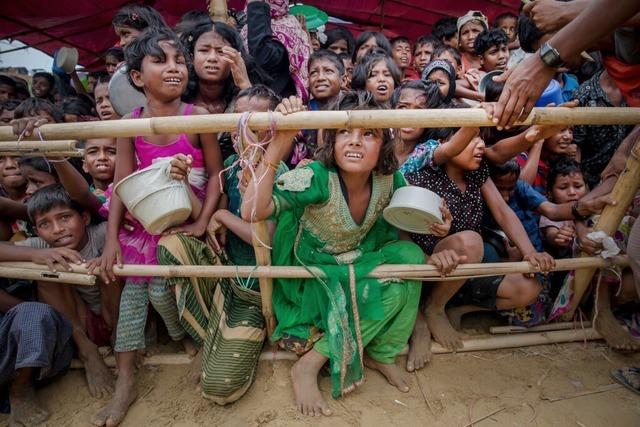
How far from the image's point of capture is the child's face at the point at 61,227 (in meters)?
2.13

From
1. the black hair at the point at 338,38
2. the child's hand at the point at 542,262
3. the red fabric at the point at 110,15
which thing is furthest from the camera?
the red fabric at the point at 110,15

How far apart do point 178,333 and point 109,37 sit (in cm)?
825

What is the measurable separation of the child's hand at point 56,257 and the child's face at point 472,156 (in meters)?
2.09

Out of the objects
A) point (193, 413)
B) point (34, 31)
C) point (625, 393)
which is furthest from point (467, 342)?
point (34, 31)

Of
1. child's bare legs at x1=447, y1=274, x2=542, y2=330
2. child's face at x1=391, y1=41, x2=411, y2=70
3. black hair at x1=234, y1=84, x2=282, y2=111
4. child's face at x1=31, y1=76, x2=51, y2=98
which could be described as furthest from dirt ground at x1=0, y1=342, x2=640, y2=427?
child's face at x1=31, y1=76, x2=51, y2=98

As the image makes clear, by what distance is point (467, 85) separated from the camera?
152 inches

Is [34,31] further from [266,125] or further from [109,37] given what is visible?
[266,125]

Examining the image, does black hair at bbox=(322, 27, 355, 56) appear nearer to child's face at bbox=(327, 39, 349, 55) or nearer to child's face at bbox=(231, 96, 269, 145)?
child's face at bbox=(327, 39, 349, 55)

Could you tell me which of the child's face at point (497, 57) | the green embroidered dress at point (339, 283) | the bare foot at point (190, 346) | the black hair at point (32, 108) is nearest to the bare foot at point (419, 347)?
the green embroidered dress at point (339, 283)

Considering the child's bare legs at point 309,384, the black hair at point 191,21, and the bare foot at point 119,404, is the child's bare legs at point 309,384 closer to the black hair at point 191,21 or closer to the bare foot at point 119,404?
the bare foot at point 119,404

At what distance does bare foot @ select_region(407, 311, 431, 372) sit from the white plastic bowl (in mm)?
607

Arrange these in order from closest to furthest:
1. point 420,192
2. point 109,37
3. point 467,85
Result: point 420,192 → point 467,85 → point 109,37

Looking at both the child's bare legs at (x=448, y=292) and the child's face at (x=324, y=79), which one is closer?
the child's bare legs at (x=448, y=292)

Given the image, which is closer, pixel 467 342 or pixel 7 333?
pixel 7 333
